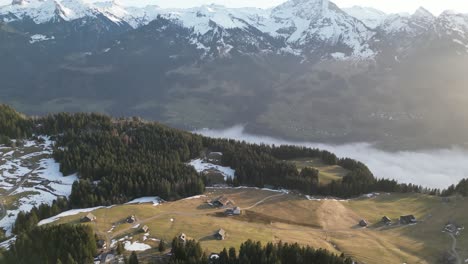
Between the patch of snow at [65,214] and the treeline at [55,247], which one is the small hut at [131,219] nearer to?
the treeline at [55,247]

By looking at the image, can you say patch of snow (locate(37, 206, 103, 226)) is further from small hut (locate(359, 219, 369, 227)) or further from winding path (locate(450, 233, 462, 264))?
winding path (locate(450, 233, 462, 264))

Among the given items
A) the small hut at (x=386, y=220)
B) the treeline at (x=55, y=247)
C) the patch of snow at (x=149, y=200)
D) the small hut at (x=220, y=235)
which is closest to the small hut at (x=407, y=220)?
the small hut at (x=386, y=220)

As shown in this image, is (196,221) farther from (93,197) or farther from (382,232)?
(382,232)

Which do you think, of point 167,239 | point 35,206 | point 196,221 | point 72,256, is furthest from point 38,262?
point 35,206

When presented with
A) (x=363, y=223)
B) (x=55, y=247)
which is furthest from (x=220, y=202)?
(x=55, y=247)

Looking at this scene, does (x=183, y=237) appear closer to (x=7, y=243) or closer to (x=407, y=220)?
(x=7, y=243)

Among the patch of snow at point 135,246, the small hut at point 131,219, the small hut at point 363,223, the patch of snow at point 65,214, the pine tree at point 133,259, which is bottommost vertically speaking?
the small hut at point 363,223
